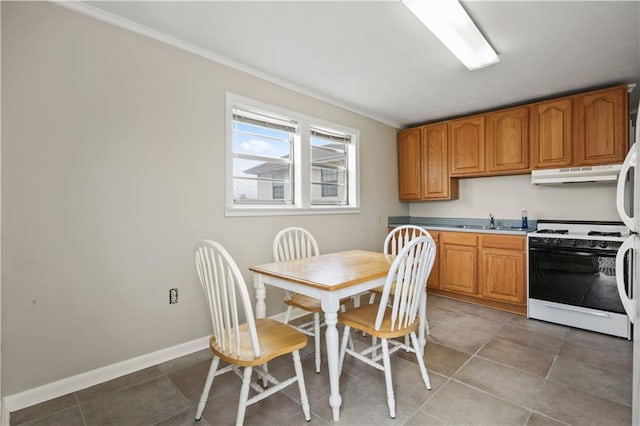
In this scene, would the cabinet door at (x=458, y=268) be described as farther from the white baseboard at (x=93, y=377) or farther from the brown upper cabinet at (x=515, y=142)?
the white baseboard at (x=93, y=377)

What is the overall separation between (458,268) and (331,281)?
2.57 metres

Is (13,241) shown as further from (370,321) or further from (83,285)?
(370,321)

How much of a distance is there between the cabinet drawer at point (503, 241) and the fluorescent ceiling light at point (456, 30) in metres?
1.79

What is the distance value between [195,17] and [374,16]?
3.85 ft

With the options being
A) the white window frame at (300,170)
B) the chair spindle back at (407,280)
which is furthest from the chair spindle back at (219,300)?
the white window frame at (300,170)

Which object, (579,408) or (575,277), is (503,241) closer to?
(575,277)

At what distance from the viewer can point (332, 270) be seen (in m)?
1.99

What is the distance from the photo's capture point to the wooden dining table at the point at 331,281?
1.63 meters

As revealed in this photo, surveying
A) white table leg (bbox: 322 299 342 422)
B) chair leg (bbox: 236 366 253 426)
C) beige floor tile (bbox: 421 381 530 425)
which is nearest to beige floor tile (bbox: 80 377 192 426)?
chair leg (bbox: 236 366 253 426)

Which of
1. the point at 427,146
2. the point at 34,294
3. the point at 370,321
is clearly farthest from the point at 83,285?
the point at 427,146

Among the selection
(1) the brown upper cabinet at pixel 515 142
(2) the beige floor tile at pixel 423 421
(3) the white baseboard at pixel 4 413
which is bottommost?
(2) the beige floor tile at pixel 423 421

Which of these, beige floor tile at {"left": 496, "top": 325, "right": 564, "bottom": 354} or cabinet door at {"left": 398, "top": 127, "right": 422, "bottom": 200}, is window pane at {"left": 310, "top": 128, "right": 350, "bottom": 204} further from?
beige floor tile at {"left": 496, "top": 325, "right": 564, "bottom": 354}

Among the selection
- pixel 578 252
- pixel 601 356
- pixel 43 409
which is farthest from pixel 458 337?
pixel 43 409

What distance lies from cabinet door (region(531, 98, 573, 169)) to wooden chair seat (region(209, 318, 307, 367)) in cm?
325
